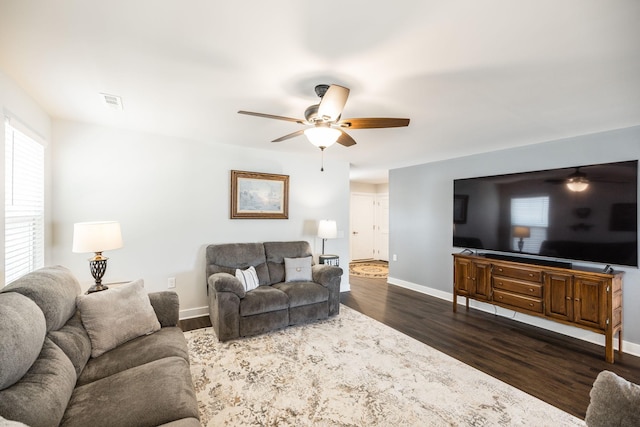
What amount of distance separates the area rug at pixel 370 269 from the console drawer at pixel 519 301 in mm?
2860

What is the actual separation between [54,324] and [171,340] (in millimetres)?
666

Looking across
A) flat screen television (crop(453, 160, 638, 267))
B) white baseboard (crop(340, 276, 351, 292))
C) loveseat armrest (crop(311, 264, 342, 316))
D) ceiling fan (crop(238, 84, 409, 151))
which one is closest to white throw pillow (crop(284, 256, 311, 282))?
loveseat armrest (crop(311, 264, 342, 316))

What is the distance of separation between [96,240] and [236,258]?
155cm

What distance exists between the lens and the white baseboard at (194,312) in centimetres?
374

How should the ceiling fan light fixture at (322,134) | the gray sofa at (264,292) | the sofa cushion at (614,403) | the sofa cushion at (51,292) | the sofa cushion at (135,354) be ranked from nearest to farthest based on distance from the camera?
the sofa cushion at (614,403), the sofa cushion at (51,292), the sofa cushion at (135,354), the ceiling fan light fixture at (322,134), the gray sofa at (264,292)

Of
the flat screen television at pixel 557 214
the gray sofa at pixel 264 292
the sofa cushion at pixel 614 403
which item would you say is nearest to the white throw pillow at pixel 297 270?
the gray sofa at pixel 264 292

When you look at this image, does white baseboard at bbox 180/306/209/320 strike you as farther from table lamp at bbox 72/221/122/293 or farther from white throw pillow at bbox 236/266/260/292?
table lamp at bbox 72/221/122/293

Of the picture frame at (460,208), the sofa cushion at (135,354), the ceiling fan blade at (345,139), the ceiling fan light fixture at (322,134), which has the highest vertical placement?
the ceiling fan blade at (345,139)

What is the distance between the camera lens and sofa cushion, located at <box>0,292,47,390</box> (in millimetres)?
1116

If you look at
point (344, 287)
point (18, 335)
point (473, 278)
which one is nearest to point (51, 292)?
point (18, 335)

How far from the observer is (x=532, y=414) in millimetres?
2010

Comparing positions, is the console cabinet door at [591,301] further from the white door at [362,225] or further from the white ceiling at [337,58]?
the white door at [362,225]

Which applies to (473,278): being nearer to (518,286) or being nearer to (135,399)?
(518,286)

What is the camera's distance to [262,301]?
320 centimetres
